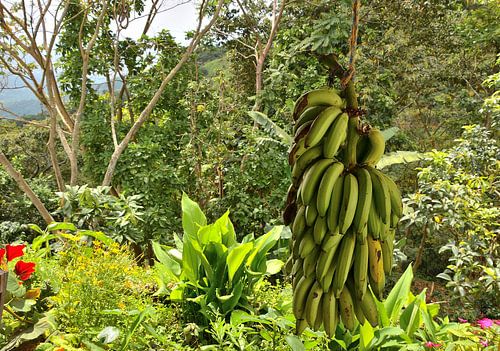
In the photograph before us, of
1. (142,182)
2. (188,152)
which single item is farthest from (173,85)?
(142,182)

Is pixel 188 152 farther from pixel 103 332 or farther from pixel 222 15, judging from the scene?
pixel 103 332

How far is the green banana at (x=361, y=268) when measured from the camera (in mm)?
724

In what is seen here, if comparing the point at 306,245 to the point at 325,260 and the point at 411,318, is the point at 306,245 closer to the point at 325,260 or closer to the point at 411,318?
the point at 325,260

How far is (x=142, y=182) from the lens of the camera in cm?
466

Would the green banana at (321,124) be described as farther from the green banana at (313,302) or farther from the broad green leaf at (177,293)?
the broad green leaf at (177,293)

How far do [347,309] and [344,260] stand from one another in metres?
0.11

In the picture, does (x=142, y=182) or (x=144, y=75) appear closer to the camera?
(x=142, y=182)

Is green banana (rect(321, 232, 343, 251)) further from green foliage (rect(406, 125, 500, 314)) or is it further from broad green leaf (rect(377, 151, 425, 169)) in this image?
broad green leaf (rect(377, 151, 425, 169))

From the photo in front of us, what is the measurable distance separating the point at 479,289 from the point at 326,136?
2.37 meters

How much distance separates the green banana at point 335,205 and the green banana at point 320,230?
0.01 metres

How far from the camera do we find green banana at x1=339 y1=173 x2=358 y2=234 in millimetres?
685

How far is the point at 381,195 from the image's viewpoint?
726mm

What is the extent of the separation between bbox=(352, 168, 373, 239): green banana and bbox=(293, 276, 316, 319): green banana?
138 mm

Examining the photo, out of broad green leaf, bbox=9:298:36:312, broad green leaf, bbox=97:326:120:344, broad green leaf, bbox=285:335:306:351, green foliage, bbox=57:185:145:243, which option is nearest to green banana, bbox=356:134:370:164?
broad green leaf, bbox=285:335:306:351
